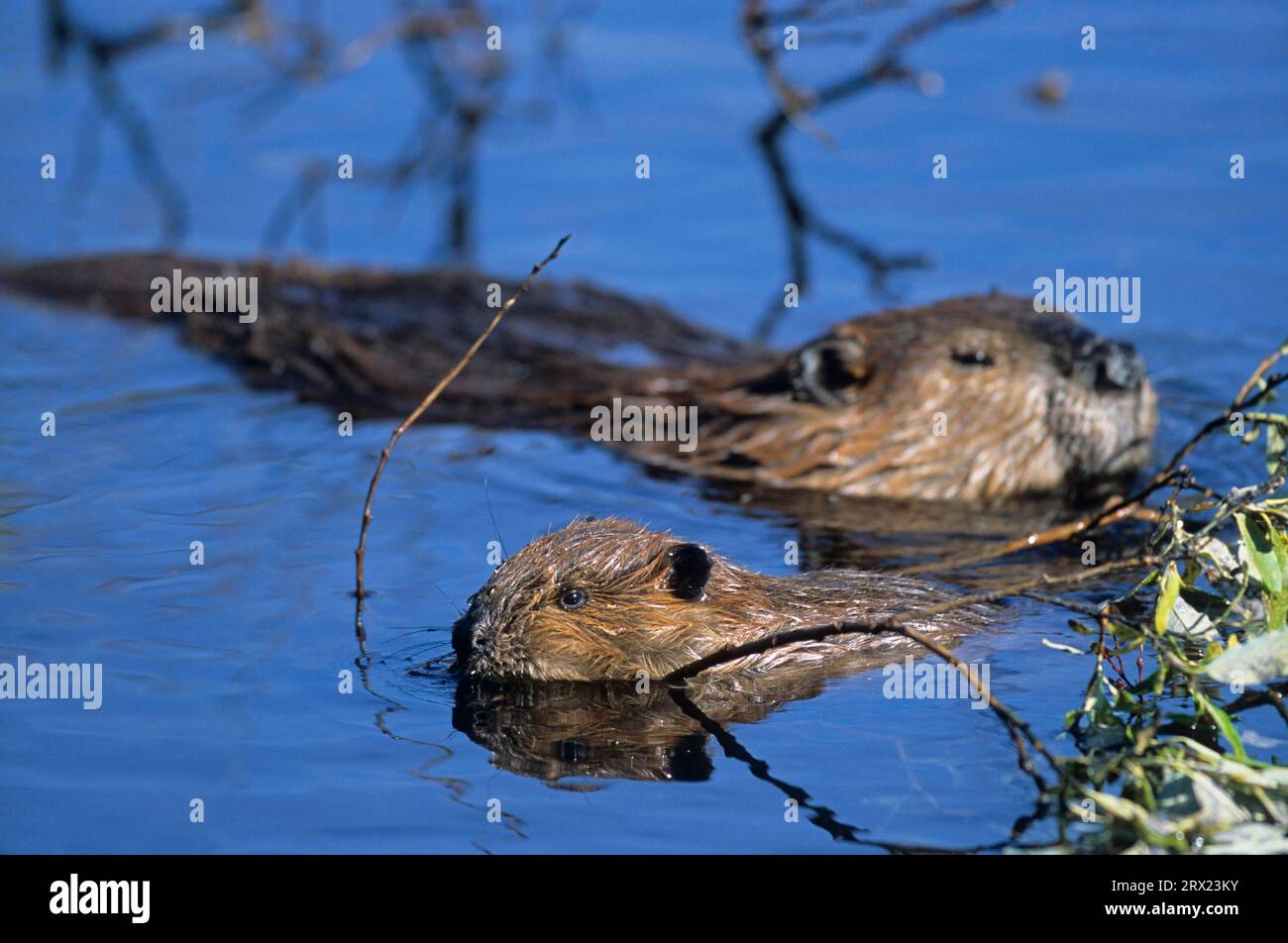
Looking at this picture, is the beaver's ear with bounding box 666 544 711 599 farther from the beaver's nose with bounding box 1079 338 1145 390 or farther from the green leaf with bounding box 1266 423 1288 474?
the beaver's nose with bounding box 1079 338 1145 390

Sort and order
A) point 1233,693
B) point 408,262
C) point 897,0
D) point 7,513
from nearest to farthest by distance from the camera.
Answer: point 1233,693
point 7,513
point 897,0
point 408,262

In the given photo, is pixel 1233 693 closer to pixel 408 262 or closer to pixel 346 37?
pixel 408 262

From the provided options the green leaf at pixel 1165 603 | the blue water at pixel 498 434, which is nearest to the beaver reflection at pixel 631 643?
the blue water at pixel 498 434

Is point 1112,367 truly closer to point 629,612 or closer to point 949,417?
point 949,417

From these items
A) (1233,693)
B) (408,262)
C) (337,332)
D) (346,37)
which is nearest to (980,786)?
(1233,693)

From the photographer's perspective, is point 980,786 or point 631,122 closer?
point 980,786

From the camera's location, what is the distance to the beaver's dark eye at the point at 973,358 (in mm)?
6855

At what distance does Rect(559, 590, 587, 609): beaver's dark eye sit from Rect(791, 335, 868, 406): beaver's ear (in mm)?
2335

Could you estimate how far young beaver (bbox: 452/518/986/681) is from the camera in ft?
15.3

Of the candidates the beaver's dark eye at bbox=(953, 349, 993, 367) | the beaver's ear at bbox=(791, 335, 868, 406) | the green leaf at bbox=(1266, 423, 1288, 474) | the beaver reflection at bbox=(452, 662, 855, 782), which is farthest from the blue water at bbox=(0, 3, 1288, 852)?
the beaver's dark eye at bbox=(953, 349, 993, 367)

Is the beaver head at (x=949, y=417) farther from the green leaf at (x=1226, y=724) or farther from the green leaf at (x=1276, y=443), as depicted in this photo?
the green leaf at (x=1226, y=724)

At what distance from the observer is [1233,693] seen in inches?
179
